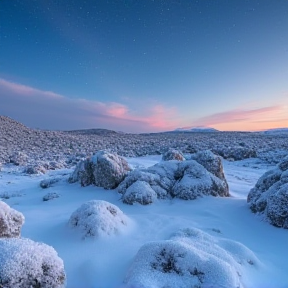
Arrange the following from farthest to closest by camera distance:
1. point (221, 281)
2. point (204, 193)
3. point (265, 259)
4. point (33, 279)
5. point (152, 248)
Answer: point (204, 193)
point (265, 259)
point (152, 248)
point (221, 281)
point (33, 279)

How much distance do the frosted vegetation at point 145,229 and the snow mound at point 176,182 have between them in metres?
0.02

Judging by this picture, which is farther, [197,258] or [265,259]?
[265,259]

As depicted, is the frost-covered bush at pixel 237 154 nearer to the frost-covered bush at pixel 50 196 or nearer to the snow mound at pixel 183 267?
the frost-covered bush at pixel 50 196

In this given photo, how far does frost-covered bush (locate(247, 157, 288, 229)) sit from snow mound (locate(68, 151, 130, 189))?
3274 mm

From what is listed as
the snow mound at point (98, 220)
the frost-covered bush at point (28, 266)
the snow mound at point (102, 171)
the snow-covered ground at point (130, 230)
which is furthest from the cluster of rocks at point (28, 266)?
the snow mound at point (102, 171)

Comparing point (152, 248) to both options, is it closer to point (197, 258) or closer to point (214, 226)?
point (197, 258)

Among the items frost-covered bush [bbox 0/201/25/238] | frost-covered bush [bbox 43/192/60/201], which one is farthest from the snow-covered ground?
frost-covered bush [bbox 0/201/25/238]

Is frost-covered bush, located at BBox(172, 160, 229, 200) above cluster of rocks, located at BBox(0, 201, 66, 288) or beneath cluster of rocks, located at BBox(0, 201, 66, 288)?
beneath

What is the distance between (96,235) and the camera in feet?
12.1

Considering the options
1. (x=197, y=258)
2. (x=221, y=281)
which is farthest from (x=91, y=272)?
(x=221, y=281)

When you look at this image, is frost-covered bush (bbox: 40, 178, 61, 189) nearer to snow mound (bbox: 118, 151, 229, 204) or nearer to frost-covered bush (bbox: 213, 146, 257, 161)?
snow mound (bbox: 118, 151, 229, 204)

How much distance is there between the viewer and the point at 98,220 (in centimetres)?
388

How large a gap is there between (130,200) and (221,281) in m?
3.27

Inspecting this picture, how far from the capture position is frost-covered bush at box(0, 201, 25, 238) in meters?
3.04
